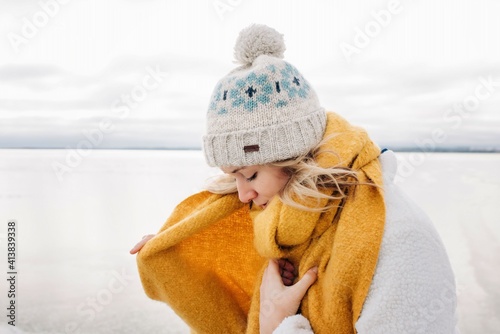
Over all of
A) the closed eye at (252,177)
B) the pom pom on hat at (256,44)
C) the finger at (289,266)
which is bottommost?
the finger at (289,266)

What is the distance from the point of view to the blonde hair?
1.25 metres

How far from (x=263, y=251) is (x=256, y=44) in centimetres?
73

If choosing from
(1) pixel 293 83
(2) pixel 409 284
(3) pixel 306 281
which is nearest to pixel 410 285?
(2) pixel 409 284

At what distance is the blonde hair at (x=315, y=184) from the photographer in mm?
1254

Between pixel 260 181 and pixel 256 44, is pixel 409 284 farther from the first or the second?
pixel 256 44

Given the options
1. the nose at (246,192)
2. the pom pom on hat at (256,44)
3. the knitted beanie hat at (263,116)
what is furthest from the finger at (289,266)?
the pom pom on hat at (256,44)

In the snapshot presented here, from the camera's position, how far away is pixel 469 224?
6035 millimetres

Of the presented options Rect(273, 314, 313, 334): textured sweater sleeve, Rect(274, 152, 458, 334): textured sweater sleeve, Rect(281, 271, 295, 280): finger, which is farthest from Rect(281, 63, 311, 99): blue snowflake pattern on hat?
Rect(273, 314, 313, 334): textured sweater sleeve

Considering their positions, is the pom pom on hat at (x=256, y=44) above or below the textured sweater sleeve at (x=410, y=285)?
above

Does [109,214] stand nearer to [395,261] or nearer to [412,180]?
[395,261]

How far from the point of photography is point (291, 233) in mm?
1275

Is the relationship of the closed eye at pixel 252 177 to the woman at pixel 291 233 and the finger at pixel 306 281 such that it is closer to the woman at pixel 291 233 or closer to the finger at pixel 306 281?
the woman at pixel 291 233

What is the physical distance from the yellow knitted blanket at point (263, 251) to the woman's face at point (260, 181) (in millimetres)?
72

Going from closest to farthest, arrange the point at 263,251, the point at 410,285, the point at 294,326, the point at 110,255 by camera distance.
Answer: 1. the point at 410,285
2. the point at 294,326
3. the point at 263,251
4. the point at 110,255
